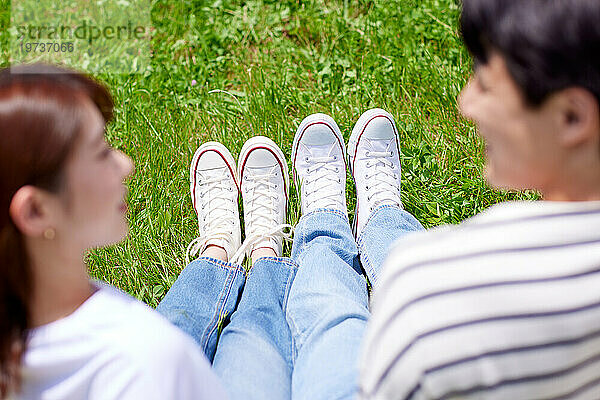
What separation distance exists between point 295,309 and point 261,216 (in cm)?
70

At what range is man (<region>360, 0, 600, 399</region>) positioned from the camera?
0.88 meters

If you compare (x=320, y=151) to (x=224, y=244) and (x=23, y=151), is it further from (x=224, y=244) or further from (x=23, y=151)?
(x=23, y=151)

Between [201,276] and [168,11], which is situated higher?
[168,11]

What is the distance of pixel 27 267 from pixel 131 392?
12.3 inches

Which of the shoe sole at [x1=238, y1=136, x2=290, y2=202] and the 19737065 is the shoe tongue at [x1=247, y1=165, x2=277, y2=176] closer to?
the shoe sole at [x1=238, y1=136, x2=290, y2=202]

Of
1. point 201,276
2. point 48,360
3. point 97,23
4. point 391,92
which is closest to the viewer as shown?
point 48,360

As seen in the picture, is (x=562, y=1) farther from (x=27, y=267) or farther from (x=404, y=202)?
(x=404, y=202)

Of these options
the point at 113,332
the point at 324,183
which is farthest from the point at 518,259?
the point at 324,183

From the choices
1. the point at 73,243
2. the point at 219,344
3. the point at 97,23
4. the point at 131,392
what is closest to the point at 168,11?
the point at 97,23

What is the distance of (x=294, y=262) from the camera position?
90.2 inches

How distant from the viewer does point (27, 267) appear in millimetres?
1103

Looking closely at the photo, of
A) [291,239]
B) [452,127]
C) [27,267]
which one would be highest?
[452,127]

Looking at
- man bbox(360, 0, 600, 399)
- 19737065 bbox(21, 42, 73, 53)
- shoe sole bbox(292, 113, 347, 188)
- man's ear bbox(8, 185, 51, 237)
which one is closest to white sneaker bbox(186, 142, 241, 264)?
shoe sole bbox(292, 113, 347, 188)

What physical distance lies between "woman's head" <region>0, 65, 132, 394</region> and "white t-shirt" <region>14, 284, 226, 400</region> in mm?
53
